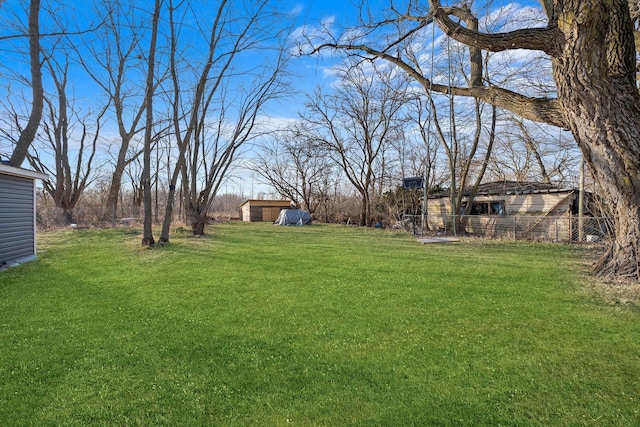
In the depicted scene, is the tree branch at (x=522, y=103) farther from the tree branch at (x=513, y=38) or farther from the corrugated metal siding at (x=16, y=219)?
the corrugated metal siding at (x=16, y=219)

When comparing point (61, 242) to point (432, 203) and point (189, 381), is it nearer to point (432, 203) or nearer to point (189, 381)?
point (189, 381)

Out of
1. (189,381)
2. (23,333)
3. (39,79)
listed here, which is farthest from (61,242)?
(189,381)

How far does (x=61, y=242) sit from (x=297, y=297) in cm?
1036

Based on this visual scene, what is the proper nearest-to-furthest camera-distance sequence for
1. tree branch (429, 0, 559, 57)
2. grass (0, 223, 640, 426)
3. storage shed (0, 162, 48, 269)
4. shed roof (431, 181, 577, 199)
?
grass (0, 223, 640, 426) → tree branch (429, 0, 559, 57) → storage shed (0, 162, 48, 269) → shed roof (431, 181, 577, 199)

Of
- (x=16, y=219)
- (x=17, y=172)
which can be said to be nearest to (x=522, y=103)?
(x=17, y=172)

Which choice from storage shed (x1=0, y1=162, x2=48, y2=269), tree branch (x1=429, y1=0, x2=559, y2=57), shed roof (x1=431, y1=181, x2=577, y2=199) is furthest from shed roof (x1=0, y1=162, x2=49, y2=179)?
shed roof (x1=431, y1=181, x2=577, y2=199)

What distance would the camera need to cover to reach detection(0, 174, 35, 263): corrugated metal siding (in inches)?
282

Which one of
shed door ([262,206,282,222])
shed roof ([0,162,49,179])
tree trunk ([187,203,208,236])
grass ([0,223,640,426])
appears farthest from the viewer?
shed door ([262,206,282,222])

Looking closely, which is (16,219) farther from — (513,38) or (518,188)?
(518,188)

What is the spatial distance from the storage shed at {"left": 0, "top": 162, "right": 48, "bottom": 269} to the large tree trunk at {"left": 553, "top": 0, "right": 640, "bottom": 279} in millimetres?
10088

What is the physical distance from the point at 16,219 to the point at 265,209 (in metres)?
22.9

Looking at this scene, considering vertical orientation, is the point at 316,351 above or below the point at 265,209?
below

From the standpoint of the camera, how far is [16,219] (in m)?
7.66

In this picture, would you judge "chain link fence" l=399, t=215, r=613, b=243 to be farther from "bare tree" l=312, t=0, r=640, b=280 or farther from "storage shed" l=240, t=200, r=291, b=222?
"storage shed" l=240, t=200, r=291, b=222
